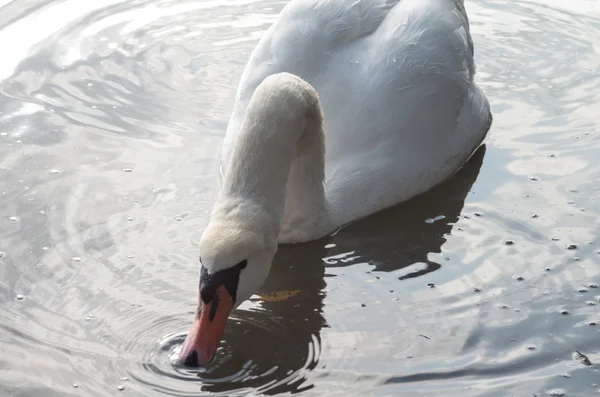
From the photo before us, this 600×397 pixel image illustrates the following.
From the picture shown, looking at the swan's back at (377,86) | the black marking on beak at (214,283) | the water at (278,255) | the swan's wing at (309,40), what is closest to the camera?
the black marking on beak at (214,283)

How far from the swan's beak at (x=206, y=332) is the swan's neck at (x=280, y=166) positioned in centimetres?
46

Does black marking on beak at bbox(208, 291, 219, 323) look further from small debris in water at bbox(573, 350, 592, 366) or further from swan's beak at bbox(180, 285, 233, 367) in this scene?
small debris in water at bbox(573, 350, 592, 366)

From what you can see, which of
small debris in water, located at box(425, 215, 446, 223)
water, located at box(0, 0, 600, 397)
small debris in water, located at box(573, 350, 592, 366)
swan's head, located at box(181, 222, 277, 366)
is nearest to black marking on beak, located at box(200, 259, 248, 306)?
swan's head, located at box(181, 222, 277, 366)

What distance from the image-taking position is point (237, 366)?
5426 mm

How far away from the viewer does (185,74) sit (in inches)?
347

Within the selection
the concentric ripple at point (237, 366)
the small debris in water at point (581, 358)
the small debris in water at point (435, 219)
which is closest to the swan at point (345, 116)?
the small debris in water at point (435, 219)

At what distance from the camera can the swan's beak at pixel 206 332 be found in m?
5.26

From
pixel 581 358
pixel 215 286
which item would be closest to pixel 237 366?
pixel 215 286

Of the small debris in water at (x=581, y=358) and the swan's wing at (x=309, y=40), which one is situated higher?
the swan's wing at (x=309, y=40)

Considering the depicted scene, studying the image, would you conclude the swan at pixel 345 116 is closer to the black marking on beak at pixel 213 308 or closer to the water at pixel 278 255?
the water at pixel 278 255

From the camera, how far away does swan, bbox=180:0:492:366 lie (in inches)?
234

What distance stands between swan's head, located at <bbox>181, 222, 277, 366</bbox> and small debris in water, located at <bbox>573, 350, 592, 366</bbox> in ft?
5.61

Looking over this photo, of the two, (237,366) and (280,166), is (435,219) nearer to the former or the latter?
(280,166)

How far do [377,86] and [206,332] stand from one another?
2321mm
